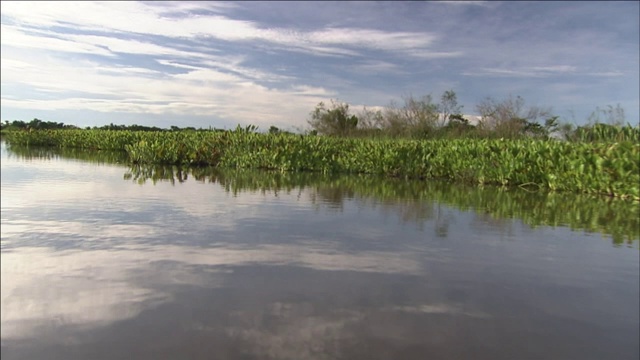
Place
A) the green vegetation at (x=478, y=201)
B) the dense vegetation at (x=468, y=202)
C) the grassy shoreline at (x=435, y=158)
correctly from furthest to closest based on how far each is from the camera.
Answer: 1. the grassy shoreline at (x=435, y=158)
2. the green vegetation at (x=478, y=201)
3. the dense vegetation at (x=468, y=202)

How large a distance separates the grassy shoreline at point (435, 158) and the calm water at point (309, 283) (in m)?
3.77

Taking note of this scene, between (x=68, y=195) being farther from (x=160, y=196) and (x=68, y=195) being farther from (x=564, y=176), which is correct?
(x=564, y=176)

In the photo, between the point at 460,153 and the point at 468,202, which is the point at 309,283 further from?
the point at 460,153

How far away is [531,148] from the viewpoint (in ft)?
38.7

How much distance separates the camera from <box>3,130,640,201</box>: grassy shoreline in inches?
404

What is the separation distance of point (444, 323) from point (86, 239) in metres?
3.27

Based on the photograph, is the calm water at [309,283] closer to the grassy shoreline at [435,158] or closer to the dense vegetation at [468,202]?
the dense vegetation at [468,202]

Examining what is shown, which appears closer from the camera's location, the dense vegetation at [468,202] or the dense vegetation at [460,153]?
the dense vegetation at [468,202]

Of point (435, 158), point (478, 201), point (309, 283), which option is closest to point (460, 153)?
point (435, 158)

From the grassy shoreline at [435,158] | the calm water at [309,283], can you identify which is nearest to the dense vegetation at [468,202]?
the calm water at [309,283]

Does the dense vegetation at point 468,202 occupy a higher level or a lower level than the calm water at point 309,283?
higher

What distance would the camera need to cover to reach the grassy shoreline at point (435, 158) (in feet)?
33.7

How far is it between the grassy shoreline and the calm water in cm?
377

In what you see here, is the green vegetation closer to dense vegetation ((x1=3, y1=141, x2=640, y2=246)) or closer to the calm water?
dense vegetation ((x1=3, y1=141, x2=640, y2=246))
